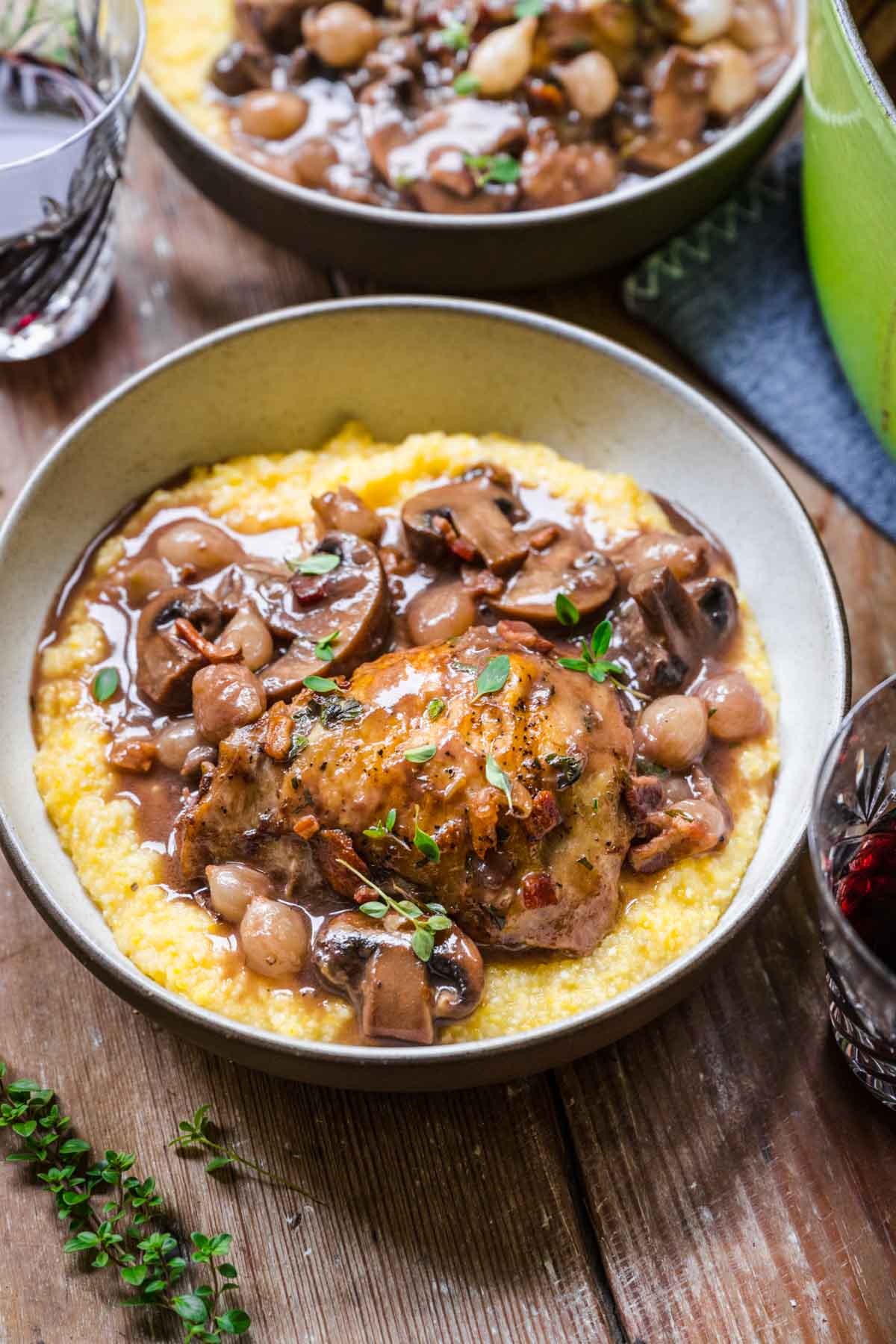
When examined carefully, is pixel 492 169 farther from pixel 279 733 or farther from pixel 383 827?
pixel 383 827

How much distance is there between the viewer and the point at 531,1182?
12.9ft

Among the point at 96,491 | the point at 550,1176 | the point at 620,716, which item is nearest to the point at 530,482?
the point at 620,716

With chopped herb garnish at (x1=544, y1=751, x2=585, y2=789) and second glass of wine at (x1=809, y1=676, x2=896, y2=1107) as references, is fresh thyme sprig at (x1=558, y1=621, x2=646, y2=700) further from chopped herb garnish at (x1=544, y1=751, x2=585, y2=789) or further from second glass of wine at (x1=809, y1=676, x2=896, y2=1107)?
second glass of wine at (x1=809, y1=676, x2=896, y2=1107)

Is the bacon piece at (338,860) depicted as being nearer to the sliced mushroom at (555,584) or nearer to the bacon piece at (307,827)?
the bacon piece at (307,827)

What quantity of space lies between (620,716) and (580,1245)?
4.71 ft

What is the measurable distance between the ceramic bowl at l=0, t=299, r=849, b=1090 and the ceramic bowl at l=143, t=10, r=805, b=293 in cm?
44

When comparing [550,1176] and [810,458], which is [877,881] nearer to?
[550,1176]

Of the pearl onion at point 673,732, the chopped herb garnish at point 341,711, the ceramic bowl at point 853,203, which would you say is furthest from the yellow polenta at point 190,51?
the pearl onion at point 673,732

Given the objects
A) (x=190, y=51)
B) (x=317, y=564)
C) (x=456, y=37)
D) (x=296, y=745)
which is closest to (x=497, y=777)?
(x=296, y=745)

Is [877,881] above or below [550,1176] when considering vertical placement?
above

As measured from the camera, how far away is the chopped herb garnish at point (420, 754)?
12.1 ft

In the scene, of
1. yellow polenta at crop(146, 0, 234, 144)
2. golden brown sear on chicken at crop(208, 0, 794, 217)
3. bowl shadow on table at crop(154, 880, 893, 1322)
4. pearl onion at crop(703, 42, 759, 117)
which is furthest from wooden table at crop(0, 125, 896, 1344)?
pearl onion at crop(703, 42, 759, 117)

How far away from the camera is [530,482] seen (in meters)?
4.71

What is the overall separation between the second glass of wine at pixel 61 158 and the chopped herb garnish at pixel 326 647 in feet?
6.51
